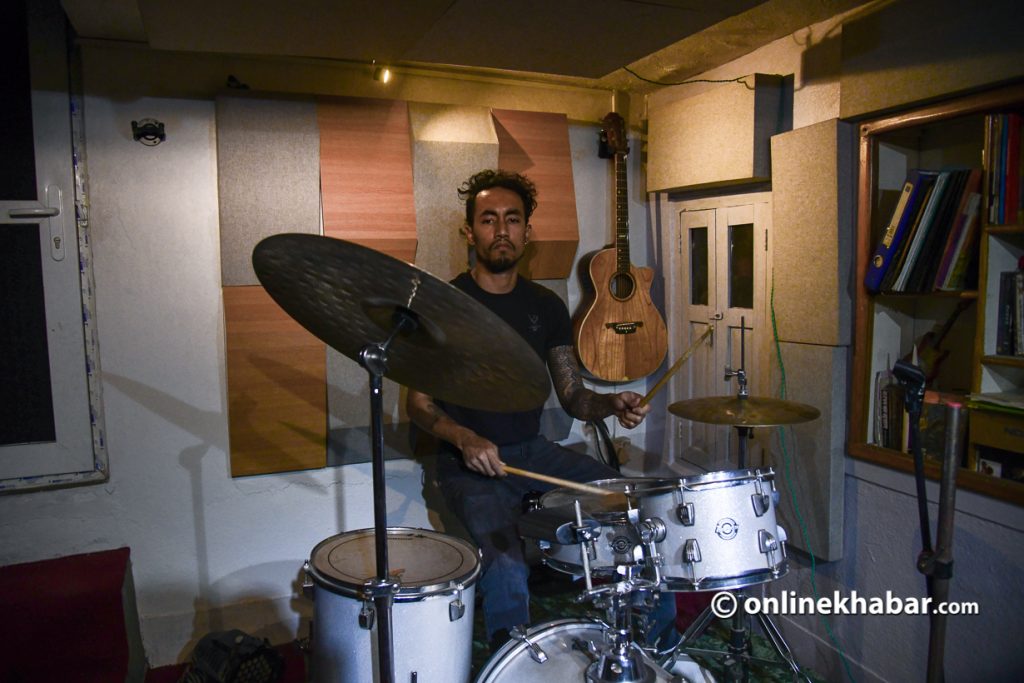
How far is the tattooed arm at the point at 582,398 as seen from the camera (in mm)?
2348

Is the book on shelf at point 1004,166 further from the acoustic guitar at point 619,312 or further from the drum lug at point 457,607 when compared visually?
the drum lug at point 457,607

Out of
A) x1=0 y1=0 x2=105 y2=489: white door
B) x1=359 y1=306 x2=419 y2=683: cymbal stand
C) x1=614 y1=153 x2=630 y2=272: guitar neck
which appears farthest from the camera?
x1=614 y1=153 x2=630 y2=272: guitar neck

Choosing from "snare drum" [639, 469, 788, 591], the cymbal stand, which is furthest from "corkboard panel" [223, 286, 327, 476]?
"snare drum" [639, 469, 788, 591]

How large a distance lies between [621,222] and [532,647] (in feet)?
6.42

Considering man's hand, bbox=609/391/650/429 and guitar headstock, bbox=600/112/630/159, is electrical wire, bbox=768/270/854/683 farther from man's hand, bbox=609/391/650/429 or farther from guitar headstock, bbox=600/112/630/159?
guitar headstock, bbox=600/112/630/159

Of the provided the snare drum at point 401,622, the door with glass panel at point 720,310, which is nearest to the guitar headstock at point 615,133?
the door with glass panel at point 720,310

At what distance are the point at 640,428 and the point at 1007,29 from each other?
216 cm

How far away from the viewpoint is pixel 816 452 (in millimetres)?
2504

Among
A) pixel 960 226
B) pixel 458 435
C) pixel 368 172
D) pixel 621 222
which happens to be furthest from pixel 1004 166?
pixel 368 172

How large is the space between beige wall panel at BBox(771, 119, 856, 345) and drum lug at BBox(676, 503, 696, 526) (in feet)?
3.27

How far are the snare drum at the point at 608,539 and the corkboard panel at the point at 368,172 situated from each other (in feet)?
4.21

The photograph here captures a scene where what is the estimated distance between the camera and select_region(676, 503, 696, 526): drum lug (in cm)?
175

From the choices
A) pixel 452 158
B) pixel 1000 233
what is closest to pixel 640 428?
pixel 452 158

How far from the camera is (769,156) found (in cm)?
266
